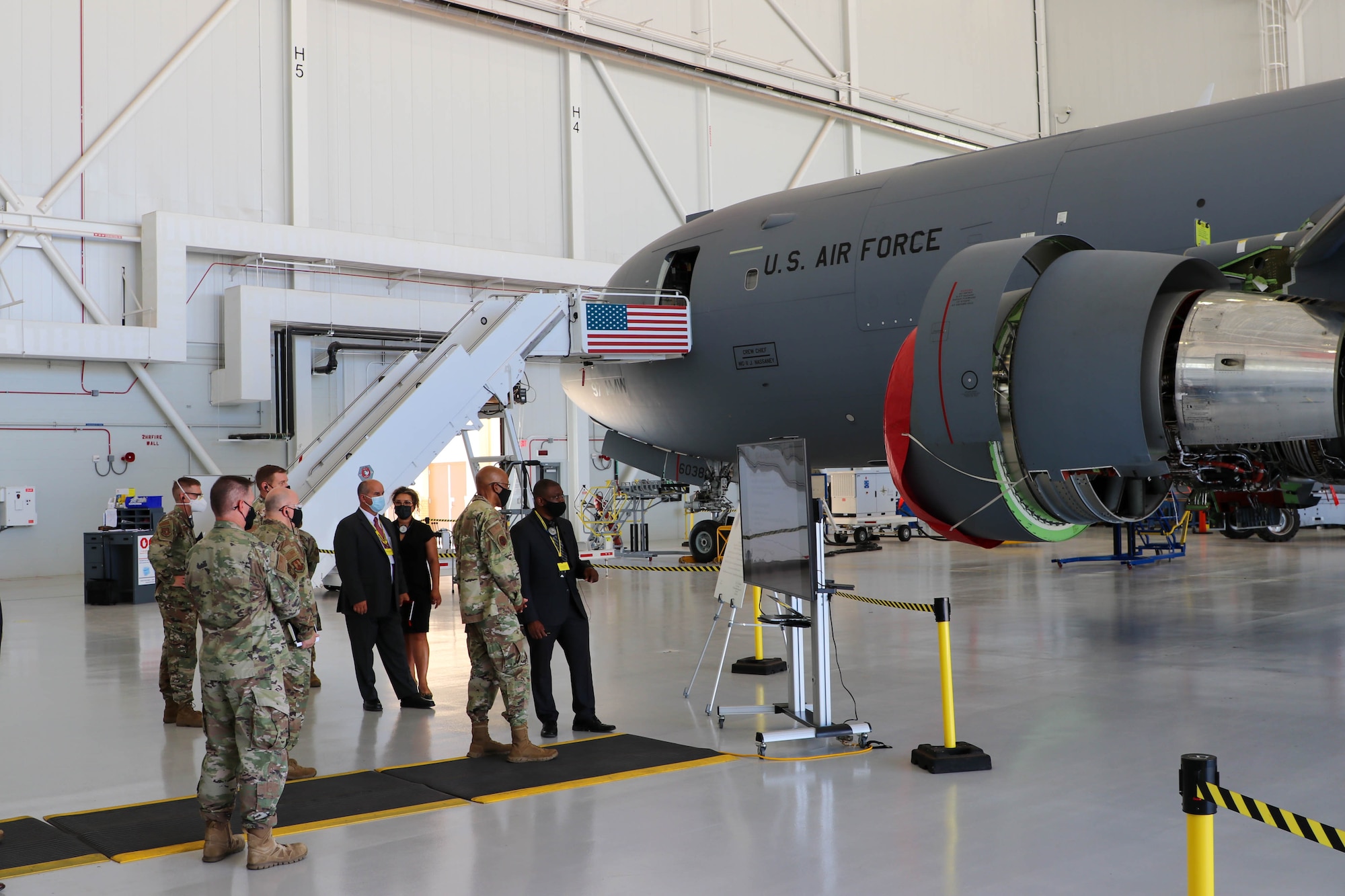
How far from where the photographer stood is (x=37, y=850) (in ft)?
16.4

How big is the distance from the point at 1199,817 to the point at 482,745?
15.1 ft

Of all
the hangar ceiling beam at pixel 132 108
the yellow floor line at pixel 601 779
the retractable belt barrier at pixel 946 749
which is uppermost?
the hangar ceiling beam at pixel 132 108

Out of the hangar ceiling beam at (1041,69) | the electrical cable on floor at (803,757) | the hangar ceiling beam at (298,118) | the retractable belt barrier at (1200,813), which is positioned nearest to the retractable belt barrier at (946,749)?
the electrical cable on floor at (803,757)

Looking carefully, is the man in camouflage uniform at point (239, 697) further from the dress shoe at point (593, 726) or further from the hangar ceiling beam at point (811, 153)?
the hangar ceiling beam at point (811, 153)

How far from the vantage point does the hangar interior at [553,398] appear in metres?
5.10

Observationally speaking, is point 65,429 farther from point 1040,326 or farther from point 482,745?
point 1040,326

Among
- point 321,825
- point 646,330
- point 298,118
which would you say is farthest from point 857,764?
point 298,118

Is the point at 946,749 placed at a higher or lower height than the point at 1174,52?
lower

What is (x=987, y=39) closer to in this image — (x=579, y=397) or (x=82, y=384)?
(x=579, y=397)

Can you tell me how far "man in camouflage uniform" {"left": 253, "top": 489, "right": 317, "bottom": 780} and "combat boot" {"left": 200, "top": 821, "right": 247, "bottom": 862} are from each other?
0.77 metres

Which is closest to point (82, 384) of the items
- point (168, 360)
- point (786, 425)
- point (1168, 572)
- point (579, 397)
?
point (168, 360)

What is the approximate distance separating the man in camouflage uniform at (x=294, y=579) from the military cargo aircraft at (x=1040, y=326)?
3.81 m

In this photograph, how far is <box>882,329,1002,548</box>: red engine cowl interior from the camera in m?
3.86

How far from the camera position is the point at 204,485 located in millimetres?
18219
